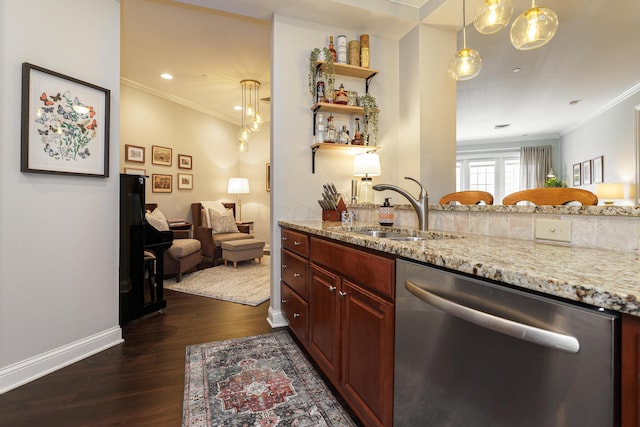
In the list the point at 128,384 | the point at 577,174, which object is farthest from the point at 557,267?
the point at 577,174

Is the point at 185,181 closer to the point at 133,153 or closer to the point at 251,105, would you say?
the point at 133,153

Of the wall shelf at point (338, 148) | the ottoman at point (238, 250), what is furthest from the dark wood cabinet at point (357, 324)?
the ottoman at point (238, 250)

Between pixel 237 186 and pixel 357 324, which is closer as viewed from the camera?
pixel 357 324

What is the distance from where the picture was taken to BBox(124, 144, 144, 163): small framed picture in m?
4.52

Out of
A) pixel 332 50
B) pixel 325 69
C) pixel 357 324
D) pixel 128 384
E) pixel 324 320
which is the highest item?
pixel 332 50

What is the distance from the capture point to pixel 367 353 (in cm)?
122

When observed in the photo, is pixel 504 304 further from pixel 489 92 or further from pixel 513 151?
pixel 513 151

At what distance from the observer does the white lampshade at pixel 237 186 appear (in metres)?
6.05

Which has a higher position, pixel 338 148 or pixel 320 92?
pixel 320 92

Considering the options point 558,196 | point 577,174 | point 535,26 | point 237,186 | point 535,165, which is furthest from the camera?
point 535,165

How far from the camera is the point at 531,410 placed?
0.62 meters

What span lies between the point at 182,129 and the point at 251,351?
4606mm

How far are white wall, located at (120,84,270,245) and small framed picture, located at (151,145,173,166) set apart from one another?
0.20 ft

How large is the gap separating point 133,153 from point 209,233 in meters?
1.66
